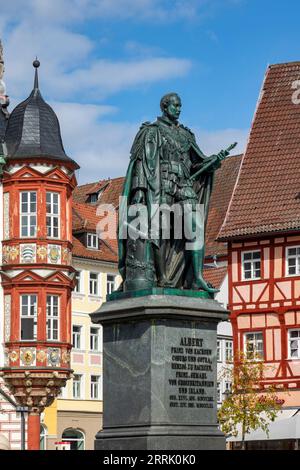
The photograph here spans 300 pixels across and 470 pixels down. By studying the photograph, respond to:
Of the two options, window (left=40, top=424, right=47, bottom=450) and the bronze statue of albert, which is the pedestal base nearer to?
the bronze statue of albert

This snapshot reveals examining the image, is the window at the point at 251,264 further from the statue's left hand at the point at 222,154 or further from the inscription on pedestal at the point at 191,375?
the inscription on pedestal at the point at 191,375

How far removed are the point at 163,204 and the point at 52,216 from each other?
91.0 feet

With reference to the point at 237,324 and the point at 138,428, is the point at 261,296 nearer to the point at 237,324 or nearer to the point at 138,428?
the point at 237,324

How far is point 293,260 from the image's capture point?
45.7 meters

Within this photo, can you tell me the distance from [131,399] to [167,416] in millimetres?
515

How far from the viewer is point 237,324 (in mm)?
46531

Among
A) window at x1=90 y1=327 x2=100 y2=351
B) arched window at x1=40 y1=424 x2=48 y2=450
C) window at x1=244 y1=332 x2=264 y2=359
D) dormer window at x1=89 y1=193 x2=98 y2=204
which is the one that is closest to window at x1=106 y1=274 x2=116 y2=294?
window at x1=90 y1=327 x2=100 y2=351

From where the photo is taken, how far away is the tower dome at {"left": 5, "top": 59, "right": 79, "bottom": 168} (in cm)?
4378

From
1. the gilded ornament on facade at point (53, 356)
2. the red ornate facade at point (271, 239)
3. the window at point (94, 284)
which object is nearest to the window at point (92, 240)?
the window at point (94, 284)

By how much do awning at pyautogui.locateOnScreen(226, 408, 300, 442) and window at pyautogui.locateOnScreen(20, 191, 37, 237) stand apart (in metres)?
9.69

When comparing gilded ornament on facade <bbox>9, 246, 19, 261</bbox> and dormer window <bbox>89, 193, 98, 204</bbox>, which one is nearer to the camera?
gilded ornament on facade <bbox>9, 246, 19, 261</bbox>

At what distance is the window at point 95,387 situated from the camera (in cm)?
5447


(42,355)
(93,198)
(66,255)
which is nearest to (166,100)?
(42,355)

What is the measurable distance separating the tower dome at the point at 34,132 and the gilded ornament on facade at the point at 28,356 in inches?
251
